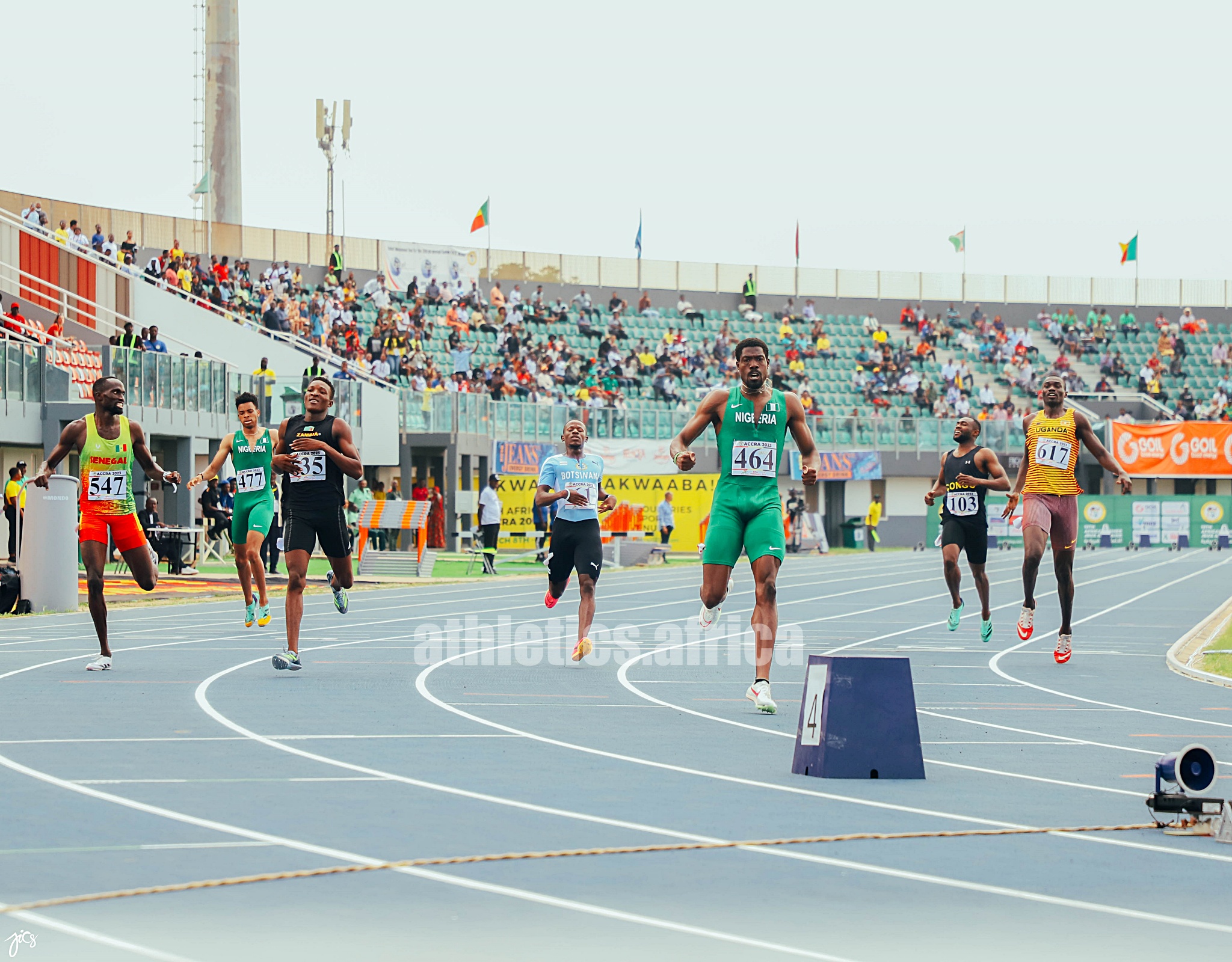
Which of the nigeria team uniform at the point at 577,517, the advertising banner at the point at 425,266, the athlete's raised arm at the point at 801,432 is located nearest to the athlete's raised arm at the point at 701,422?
the athlete's raised arm at the point at 801,432

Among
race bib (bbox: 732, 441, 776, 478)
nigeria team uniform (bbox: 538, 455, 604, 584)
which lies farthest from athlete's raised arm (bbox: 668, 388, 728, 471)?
nigeria team uniform (bbox: 538, 455, 604, 584)

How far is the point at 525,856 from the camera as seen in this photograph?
5.75m

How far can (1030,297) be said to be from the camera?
66.9 meters

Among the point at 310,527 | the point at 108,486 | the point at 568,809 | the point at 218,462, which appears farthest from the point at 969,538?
the point at 568,809

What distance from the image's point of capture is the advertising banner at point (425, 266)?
174 feet

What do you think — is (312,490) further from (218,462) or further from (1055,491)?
(1055,491)

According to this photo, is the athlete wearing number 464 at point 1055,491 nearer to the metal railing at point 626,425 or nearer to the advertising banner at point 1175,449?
the metal railing at point 626,425

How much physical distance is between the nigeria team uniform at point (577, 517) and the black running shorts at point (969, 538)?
4.25 m

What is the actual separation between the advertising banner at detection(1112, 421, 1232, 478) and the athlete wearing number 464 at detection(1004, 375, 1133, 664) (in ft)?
145

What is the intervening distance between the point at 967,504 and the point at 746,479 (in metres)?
6.59

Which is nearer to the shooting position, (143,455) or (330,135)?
(143,455)

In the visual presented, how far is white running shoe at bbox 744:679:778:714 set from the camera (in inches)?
400

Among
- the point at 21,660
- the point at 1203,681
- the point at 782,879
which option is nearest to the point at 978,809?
the point at 782,879
